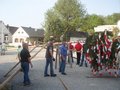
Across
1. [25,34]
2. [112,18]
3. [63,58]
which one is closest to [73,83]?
[63,58]

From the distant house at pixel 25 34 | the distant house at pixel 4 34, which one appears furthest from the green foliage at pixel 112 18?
the distant house at pixel 4 34

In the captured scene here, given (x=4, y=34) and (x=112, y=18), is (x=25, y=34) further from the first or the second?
(x=112, y=18)

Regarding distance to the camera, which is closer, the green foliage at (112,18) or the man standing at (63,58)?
the man standing at (63,58)

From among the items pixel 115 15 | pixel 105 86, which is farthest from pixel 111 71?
pixel 115 15

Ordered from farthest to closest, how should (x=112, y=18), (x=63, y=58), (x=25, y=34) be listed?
(x=112, y=18) → (x=25, y=34) → (x=63, y=58)

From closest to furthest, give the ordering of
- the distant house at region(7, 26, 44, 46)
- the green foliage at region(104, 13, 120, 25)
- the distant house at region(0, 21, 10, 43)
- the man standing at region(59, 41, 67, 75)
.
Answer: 1. the man standing at region(59, 41, 67, 75)
2. the distant house at region(0, 21, 10, 43)
3. the distant house at region(7, 26, 44, 46)
4. the green foliage at region(104, 13, 120, 25)

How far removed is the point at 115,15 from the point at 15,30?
40851mm

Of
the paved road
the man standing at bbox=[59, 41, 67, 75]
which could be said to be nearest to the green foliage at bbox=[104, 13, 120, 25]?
the man standing at bbox=[59, 41, 67, 75]

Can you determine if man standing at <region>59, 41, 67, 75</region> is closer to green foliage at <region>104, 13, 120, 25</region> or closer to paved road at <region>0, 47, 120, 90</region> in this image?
paved road at <region>0, 47, 120, 90</region>

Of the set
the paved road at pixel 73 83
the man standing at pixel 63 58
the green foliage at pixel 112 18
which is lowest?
the paved road at pixel 73 83

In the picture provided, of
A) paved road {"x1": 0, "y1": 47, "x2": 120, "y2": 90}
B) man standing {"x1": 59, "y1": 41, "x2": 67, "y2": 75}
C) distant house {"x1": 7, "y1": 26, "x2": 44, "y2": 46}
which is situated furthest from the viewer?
distant house {"x1": 7, "y1": 26, "x2": 44, "y2": 46}

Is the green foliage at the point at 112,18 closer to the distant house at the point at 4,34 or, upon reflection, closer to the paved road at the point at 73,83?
the distant house at the point at 4,34

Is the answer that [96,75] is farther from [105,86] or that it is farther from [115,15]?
[115,15]

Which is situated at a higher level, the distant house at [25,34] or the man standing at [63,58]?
the distant house at [25,34]
